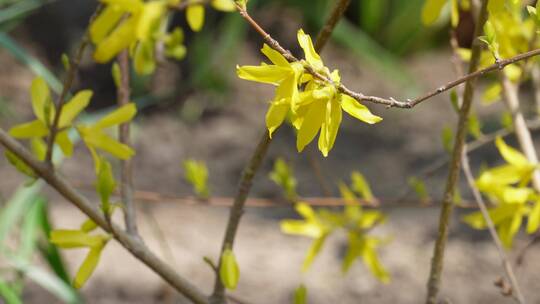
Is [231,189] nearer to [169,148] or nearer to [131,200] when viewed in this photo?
[169,148]

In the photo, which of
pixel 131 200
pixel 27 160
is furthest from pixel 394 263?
pixel 27 160

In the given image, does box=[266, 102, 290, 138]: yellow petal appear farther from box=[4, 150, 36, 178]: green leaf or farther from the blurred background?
the blurred background

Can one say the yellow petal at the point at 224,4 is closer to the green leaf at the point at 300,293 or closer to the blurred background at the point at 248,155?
the green leaf at the point at 300,293

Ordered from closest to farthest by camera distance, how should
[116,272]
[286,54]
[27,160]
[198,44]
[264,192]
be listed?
[286,54]
[27,160]
[116,272]
[264,192]
[198,44]

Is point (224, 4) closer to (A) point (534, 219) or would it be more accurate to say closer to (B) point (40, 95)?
(B) point (40, 95)

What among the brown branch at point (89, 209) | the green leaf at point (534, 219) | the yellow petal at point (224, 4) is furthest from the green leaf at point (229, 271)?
the green leaf at point (534, 219)

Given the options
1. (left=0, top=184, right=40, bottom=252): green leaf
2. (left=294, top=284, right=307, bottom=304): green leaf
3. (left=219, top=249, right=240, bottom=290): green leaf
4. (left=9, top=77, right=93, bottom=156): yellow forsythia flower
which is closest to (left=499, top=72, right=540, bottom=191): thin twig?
(left=294, top=284, right=307, bottom=304): green leaf
